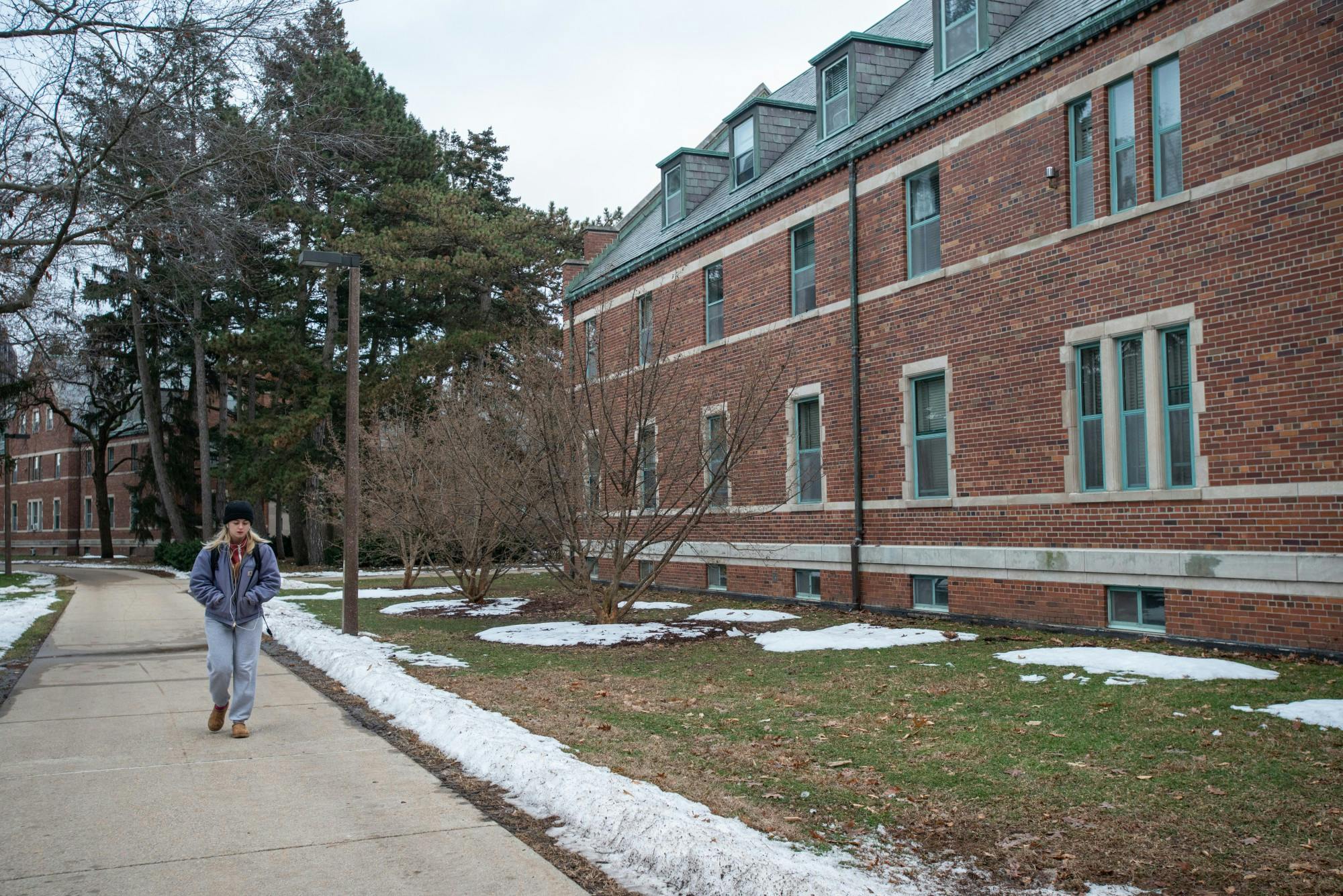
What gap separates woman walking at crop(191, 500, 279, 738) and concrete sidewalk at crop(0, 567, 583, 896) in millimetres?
336

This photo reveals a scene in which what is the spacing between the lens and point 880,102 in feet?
61.6

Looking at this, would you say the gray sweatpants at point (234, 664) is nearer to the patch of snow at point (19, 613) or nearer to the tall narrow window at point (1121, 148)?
the patch of snow at point (19, 613)

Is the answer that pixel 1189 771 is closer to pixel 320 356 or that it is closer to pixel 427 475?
pixel 427 475

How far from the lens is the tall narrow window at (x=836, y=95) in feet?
63.2

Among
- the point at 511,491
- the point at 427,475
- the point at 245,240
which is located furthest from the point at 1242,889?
the point at 427,475

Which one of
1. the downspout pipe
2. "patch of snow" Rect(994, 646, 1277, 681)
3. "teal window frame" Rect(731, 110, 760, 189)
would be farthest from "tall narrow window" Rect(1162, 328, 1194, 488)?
"teal window frame" Rect(731, 110, 760, 189)

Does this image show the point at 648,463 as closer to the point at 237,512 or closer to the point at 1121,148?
the point at 1121,148

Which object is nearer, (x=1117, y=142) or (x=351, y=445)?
(x=1117, y=142)

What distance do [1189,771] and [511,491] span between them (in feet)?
35.7

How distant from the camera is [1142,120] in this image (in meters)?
12.8

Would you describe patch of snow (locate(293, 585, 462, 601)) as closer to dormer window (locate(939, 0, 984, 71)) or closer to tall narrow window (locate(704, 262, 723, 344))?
tall narrow window (locate(704, 262, 723, 344))

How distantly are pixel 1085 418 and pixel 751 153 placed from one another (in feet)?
36.2

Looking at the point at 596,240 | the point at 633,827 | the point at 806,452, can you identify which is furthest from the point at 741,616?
the point at 596,240

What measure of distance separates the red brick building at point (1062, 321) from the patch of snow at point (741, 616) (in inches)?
Answer: 49.2
